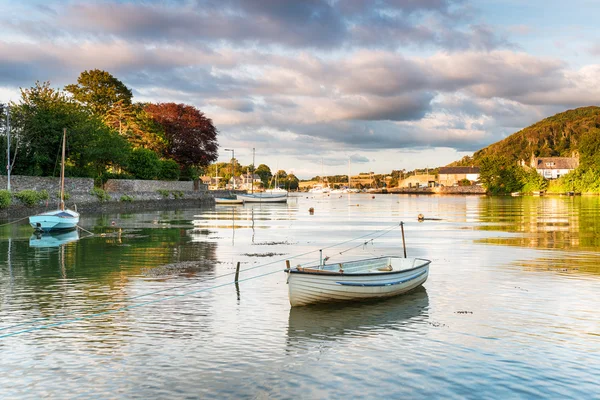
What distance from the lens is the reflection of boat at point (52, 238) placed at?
31.4 m

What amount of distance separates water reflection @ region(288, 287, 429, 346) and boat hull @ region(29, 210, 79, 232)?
27.2m

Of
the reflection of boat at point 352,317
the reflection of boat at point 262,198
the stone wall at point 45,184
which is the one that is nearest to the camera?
the reflection of boat at point 352,317

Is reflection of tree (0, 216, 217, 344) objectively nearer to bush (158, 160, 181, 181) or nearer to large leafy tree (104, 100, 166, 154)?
bush (158, 160, 181, 181)

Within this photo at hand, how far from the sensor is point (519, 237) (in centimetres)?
3644

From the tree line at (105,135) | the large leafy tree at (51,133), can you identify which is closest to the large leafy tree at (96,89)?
the tree line at (105,135)

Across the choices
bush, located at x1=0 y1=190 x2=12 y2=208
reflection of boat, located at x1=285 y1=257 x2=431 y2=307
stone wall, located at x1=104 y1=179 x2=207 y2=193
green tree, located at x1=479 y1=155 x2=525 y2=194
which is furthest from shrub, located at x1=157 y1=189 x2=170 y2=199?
green tree, located at x1=479 y1=155 x2=525 y2=194

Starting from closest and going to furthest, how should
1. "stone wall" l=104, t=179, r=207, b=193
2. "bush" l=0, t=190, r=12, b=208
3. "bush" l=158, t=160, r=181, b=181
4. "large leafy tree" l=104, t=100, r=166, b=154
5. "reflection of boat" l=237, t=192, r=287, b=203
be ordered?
"bush" l=0, t=190, r=12, b=208, "stone wall" l=104, t=179, r=207, b=193, "bush" l=158, t=160, r=181, b=181, "large leafy tree" l=104, t=100, r=166, b=154, "reflection of boat" l=237, t=192, r=287, b=203

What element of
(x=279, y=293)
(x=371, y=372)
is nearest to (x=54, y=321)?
(x=279, y=293)

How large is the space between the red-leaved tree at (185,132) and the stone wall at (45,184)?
30.7 metres

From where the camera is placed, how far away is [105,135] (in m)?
69.1

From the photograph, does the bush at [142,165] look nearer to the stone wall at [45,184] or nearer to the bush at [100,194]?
the stone wall at [45,184]

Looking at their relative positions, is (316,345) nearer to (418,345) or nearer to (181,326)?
(418,345)

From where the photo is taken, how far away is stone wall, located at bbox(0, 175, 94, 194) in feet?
175

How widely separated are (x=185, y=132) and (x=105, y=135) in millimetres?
27624
